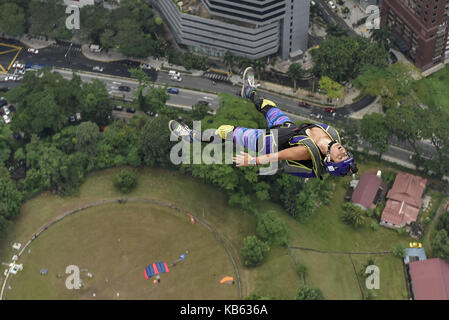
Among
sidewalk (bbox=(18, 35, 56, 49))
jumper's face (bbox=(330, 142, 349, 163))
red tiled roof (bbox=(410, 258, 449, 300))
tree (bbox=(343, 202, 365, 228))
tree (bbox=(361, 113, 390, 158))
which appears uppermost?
sidewalk (bbox=(18, 35, 56, 49))

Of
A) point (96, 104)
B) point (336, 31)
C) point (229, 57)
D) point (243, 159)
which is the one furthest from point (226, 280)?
point (336, 31)

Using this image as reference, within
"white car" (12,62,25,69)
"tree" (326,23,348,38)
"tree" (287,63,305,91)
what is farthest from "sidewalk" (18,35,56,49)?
"tree" (326,23,348,38)

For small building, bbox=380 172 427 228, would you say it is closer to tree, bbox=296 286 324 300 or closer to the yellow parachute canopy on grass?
tree, bbox=296 286 324 300

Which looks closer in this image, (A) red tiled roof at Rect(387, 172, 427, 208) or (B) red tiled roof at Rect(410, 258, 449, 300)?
(B) red tiled roof at Rect(410, 258, 449, 300)

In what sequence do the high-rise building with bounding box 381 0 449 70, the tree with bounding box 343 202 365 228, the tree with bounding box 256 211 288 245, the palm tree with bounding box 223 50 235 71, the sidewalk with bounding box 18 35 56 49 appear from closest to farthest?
the tree with bounding box 256 211 288 245
the tree with bounding box 343 202 365 228
the high-rise building with bounding box 381 0 449 70
the palm tree with bounding box 223 50 235 71
the sidewalk with bounding box 18 35 56 49

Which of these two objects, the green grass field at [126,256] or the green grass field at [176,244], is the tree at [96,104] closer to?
the green grass field at [176,244]

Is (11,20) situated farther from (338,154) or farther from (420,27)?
(338,154)
